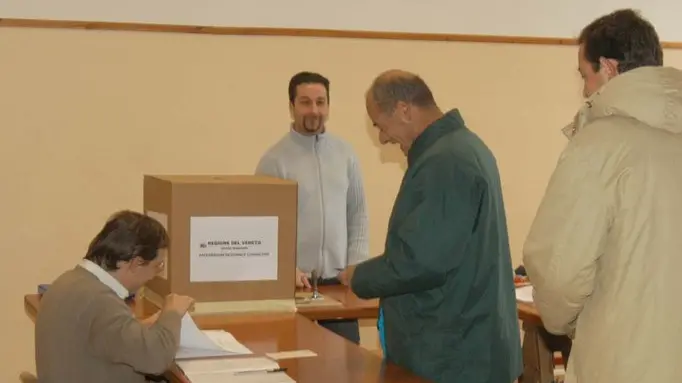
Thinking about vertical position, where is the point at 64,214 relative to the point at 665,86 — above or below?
below

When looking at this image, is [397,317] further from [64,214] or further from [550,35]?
[550,35]

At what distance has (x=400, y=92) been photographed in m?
2.74

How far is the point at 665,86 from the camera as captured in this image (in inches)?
78.7

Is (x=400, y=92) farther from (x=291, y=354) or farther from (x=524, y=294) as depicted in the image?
(x=524, y=294)

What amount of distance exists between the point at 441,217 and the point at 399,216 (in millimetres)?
123

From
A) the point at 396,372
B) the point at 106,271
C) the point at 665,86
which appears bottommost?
the point at 396,372

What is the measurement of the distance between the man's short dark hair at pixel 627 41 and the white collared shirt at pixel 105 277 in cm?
136

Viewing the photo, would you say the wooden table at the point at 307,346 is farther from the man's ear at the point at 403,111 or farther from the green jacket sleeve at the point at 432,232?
the man's ear at the point at 403,111

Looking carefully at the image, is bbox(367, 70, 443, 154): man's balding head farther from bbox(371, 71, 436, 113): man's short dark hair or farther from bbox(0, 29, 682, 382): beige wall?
bbox(0, 29, 682, 382): beige wall

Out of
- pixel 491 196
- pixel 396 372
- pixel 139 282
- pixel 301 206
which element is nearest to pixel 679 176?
pixel 491 196

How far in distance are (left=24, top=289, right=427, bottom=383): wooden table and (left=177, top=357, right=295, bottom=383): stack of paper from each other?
0.11ft

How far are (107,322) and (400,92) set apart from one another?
3.29 ft

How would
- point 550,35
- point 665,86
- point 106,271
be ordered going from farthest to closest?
point 550,35
point 106,271
point 665,86

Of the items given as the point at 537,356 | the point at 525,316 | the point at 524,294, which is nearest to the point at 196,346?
the point at 525,316
